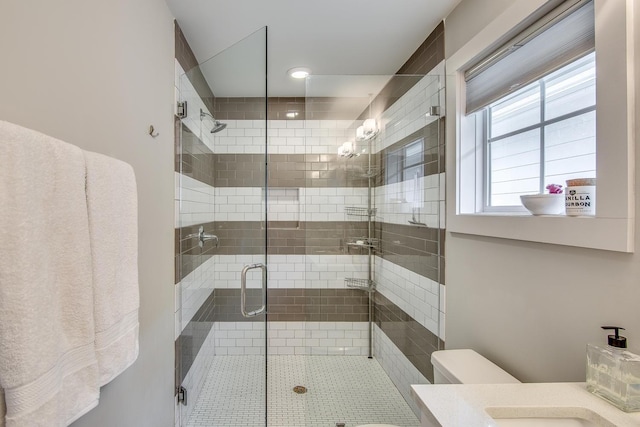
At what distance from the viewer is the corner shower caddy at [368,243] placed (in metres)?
2.18

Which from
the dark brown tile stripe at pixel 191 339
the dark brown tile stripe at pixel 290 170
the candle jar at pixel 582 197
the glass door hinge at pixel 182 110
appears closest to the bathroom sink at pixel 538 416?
the candle jar at pixel 582 197

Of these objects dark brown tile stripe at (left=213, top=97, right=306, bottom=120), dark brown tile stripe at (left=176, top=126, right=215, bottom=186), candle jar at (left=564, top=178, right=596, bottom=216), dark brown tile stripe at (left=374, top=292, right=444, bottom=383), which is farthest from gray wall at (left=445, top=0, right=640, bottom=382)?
dark brown tile stripe at (left=176, top=126, right=215, bottom=186)

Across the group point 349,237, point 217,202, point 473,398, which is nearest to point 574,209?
point 473,398

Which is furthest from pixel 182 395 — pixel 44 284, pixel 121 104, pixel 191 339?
pixel 121 104

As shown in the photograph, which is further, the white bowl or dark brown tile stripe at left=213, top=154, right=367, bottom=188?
dark brown tile stripe at left=213, top=154, right=367, bottom=188

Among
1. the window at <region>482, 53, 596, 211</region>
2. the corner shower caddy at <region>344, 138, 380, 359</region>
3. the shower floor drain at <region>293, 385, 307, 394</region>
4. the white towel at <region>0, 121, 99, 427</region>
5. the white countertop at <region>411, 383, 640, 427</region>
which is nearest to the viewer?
the white towel at <region>0, 121, 99, 427</region>

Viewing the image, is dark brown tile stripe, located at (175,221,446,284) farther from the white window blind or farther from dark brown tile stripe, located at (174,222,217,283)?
the white window blind

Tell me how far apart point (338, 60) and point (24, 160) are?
221 cm

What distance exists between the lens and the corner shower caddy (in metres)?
2.18

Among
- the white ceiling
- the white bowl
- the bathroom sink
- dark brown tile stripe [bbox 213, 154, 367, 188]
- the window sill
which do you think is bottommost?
the bathroom sink

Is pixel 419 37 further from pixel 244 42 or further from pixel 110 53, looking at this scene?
pixel 110 53

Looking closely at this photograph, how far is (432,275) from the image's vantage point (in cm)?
195

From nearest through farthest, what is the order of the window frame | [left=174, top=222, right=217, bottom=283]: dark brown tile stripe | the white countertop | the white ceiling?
1. the white countertop
2. the window frame
3. the white ceiling
4. [left=174, top=222, right=217, bottom=283]: dark brown tile stripe

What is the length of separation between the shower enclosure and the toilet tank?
1.56ft
